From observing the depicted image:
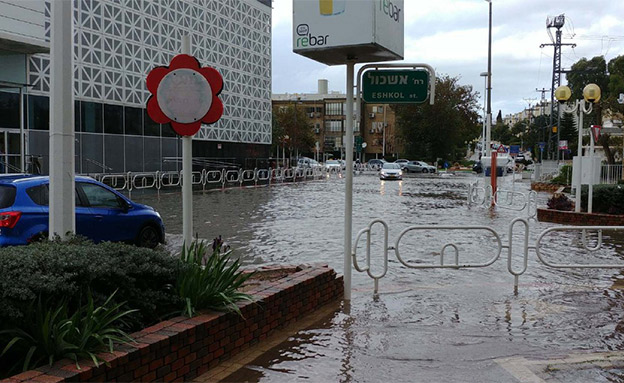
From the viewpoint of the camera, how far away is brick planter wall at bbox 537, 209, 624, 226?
1584cm

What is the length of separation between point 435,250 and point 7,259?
8.96 metres

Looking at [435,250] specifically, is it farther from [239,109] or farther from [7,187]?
[239,109]

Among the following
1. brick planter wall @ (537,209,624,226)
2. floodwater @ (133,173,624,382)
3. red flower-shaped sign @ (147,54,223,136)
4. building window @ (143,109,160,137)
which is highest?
building window @ (143,109,160,137)

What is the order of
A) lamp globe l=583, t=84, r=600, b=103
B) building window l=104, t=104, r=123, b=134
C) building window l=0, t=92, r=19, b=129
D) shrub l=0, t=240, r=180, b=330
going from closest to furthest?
shrub l=0, t=240, r=180, b=330 < lamp globe l=583, t=84, r=600, b=103 < building window l=0, t=92, r=19, b=129 < building window l=104, t=104, r=123, b=134

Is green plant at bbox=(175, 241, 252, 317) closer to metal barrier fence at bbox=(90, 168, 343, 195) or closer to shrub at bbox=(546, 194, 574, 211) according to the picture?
shrub at bbox=(546, 194, 574, 211)

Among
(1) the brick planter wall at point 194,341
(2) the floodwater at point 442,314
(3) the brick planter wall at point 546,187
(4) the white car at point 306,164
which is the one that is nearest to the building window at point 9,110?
(2) the floodwater at point 442,314

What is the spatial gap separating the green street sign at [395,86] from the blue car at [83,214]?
4.32m

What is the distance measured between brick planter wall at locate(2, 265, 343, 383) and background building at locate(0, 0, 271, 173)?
18830mm

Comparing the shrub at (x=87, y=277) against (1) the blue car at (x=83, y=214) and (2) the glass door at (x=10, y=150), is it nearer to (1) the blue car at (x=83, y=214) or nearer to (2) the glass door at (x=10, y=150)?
(1) the blue car at (x=83, y=214)

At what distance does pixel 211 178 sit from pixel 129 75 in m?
9.37

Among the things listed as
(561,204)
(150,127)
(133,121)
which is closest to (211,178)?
(150,127)

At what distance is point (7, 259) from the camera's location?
14.1ft

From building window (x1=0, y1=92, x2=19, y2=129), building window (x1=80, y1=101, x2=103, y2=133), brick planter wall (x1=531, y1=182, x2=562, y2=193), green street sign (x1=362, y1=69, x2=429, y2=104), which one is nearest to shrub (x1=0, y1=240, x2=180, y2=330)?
green street sign (x1=362, y1=69, x2=429, y2=104)

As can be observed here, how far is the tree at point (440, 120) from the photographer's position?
71.3 metres
